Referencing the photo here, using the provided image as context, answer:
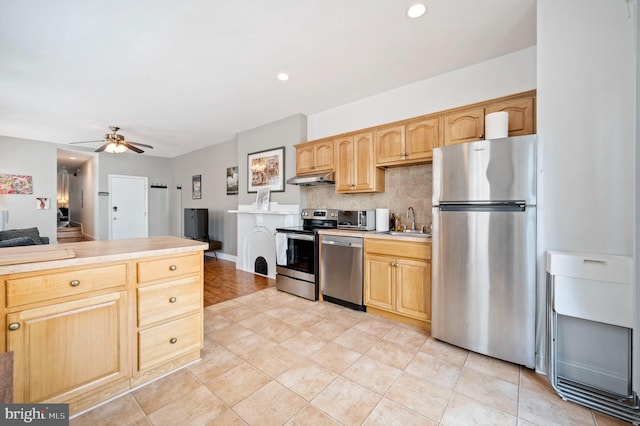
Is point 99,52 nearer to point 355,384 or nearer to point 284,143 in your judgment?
point 284,143

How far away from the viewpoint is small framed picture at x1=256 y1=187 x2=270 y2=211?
177 inches

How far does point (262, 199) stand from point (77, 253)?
10.0 feet

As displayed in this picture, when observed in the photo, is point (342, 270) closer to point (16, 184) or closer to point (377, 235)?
point (377, 235)

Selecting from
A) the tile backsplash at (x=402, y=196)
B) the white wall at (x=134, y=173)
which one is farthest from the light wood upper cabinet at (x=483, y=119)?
the white wall at (x=134, y=173)

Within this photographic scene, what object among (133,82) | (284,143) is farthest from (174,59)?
(284,143)

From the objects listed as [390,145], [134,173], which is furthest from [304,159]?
[134,173]

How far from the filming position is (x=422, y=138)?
2.79 meters

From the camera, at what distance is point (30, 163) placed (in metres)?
5.55

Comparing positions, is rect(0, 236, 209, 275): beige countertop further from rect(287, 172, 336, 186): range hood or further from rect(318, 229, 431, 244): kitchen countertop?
rect(287, 172, 336, 186): range hood

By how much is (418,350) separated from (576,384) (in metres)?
0.98

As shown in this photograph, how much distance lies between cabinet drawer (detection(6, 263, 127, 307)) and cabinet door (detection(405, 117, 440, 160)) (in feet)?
9.07

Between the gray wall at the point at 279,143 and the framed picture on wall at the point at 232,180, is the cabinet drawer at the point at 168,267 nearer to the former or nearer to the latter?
the gray wall at the point at 279,143

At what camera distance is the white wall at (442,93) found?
8.37 ft

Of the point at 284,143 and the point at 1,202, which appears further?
the point at 1,202
